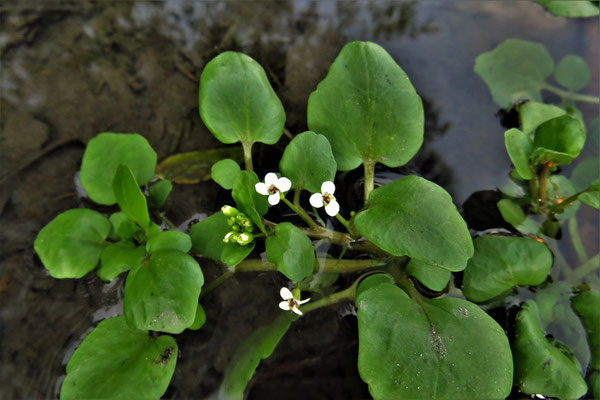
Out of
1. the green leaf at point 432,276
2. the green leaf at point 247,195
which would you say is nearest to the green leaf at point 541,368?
the green leaf at point 432,276

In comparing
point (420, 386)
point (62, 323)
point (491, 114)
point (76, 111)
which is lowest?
point (62, 323)

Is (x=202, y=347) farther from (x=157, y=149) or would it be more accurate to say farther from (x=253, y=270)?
(x=157, y=149)

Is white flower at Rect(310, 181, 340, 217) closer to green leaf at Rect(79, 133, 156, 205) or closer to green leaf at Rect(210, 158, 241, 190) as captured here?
green leaf at Rect(210, 158, 241, 190)

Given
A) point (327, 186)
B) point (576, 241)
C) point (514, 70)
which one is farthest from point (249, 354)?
point (514, 70)

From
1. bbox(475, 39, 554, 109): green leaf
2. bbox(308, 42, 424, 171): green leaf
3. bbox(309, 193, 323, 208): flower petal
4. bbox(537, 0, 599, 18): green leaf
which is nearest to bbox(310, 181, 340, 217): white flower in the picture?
bbox(309, 193, 323, 208): flower petal

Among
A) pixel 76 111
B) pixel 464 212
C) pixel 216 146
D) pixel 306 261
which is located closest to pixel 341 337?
pixel 306 261

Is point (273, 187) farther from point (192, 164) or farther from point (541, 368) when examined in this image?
point (541, 368)
